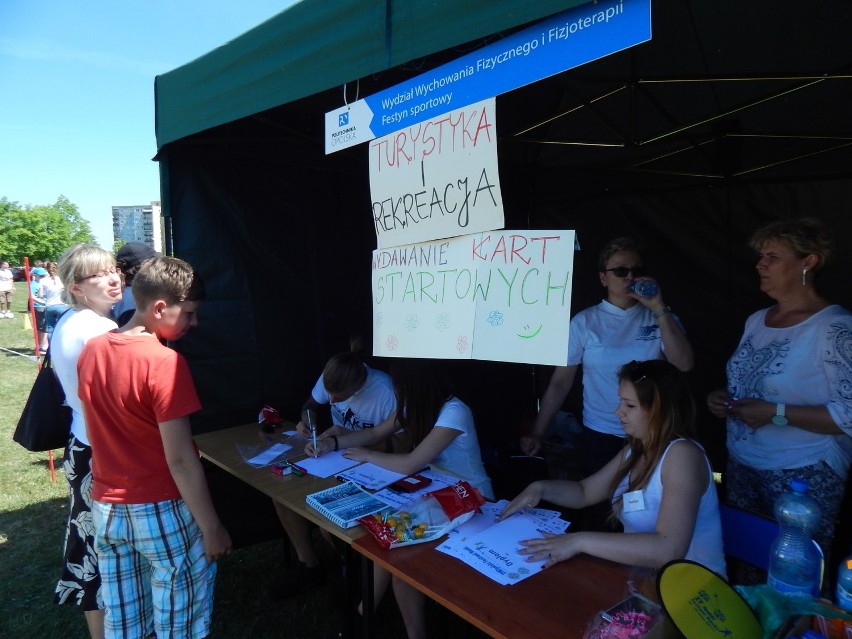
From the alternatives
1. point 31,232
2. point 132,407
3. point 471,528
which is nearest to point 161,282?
point 132,407

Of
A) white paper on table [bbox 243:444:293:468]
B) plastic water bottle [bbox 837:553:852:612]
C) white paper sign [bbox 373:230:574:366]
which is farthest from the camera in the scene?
white paper on table [bbox 243:444:293:468]

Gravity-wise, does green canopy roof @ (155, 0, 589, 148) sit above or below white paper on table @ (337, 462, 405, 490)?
above

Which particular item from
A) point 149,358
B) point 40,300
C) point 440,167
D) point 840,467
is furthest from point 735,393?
point 40,300

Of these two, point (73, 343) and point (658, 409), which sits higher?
point (73, 343)

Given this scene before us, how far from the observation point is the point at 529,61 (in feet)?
4.35

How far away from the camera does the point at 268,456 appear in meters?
2.61

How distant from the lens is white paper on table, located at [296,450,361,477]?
2.34 m

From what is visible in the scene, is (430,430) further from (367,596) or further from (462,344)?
(462,344)

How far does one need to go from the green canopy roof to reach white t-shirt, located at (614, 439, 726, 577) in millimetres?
1230

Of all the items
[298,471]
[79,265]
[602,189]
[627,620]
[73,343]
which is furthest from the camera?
[602,189]

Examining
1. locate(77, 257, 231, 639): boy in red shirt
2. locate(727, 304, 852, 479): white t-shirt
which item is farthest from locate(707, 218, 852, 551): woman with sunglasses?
locate(77, 257, 231, 639): boy in red shirt

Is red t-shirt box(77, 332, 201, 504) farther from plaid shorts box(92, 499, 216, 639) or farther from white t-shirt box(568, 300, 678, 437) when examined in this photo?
white t-shirt box(568, 300, 678, 437)

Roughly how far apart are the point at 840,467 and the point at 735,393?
15.7 inches

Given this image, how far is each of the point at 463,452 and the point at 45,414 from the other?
1.69m
